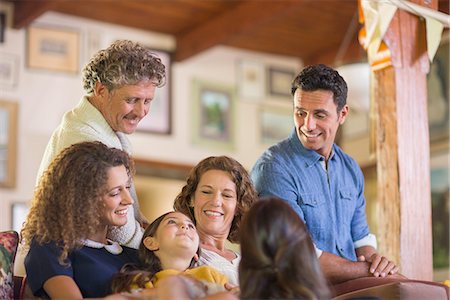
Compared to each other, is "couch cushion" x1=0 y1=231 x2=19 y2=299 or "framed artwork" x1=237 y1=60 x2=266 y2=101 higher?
"framed artwork" x1=237 y1=60 x2=266 y2=101

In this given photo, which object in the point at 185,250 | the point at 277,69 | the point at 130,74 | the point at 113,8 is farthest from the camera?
the point at 277,69

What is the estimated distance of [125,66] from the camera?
3.01 meters

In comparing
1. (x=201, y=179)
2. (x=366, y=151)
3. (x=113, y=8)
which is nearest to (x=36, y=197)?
(x=201, y=179)

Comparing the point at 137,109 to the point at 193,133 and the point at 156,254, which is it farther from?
the point at 193,133

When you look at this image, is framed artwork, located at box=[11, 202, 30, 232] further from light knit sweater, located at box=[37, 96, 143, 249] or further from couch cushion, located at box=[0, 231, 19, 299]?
couch cushion, located at box=[0, 231, 19, 299]

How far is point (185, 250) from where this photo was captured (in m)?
2.64

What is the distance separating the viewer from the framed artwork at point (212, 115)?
323 inches

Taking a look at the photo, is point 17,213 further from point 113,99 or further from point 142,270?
point 142,270

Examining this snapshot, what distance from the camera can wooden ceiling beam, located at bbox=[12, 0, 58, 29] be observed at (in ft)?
22.8

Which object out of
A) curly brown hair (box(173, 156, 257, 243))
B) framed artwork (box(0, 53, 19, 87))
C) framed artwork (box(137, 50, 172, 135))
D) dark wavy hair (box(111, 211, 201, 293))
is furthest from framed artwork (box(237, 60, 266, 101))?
dark wavy hair (box(111, 211, 201, 293))

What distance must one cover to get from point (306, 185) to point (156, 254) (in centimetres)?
78

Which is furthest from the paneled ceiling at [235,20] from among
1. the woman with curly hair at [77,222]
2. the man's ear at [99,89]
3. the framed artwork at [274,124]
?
the woman with curly hair at [77,222]

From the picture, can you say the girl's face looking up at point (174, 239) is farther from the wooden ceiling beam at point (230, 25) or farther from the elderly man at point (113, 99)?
the wooden ceiling beam at point (230, 25)

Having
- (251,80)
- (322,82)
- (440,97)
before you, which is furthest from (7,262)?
(251,80)
